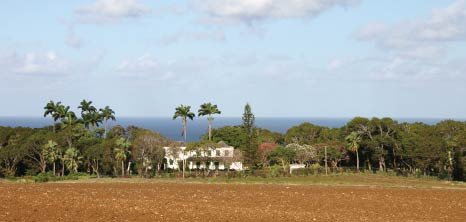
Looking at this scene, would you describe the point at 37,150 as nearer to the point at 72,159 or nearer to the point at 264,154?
the point at 72,159

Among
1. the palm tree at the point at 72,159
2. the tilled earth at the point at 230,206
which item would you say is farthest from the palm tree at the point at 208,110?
the tilled earth at the point at 230,206

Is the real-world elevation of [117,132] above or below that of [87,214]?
above

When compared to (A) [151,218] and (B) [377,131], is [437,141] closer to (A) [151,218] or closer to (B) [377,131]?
(B) [377,131]

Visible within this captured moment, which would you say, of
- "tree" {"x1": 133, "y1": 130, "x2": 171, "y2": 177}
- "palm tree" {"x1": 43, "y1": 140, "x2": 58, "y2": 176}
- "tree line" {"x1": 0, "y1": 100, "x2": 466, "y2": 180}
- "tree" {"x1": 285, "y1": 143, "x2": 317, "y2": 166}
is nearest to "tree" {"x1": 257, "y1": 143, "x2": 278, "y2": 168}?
"tree line" {"x1": 0, "y1": 100, "x2": 466, "y2": 180}

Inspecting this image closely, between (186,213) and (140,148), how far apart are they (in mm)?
55757

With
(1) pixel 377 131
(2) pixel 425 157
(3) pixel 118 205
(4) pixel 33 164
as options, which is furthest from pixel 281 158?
(3) pixel 118 205

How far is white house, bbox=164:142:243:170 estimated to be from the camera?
3792 inches

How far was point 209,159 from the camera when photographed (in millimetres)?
97562

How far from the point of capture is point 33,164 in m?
83.9

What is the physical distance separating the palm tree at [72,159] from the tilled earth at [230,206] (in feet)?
141

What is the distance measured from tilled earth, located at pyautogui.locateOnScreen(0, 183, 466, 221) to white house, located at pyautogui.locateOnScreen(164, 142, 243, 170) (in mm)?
53644

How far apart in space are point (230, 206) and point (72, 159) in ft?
177

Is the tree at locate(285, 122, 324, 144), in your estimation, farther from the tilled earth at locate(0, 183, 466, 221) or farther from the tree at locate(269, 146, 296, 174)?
the tilled earth at locate(0, 183, 466, 221)

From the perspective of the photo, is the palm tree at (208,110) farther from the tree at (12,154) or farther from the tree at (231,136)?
the tree at (12,154)
